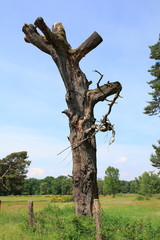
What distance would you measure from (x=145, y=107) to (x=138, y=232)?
25.7 meters

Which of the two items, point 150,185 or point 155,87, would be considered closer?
point 155,87

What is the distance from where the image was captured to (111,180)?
2554 inches

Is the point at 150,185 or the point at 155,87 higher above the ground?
the point at 155,87

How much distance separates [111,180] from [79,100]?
5973cm

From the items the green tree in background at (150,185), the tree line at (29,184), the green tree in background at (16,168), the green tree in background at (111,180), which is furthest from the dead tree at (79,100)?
the green tree in background at (150,185)

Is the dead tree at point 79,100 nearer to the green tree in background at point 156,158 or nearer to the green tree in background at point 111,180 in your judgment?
the green tree in background at point 156,158

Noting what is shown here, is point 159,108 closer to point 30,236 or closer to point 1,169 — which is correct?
point 30,236

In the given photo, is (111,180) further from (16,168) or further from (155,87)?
(155,87)

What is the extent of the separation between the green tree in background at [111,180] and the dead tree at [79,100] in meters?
58.9

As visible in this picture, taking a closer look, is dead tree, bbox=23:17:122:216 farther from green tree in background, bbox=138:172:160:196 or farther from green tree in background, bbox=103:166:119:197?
green tree in background, bbox=138:172:160:196

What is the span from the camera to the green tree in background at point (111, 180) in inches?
2532

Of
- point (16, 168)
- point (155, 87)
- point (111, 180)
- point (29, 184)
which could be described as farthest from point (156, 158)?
point (29, 184)

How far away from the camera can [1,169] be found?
45031 mm

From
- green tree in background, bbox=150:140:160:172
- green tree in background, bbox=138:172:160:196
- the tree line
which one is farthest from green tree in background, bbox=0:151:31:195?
green tree in background, bbox=138:172:160:196
